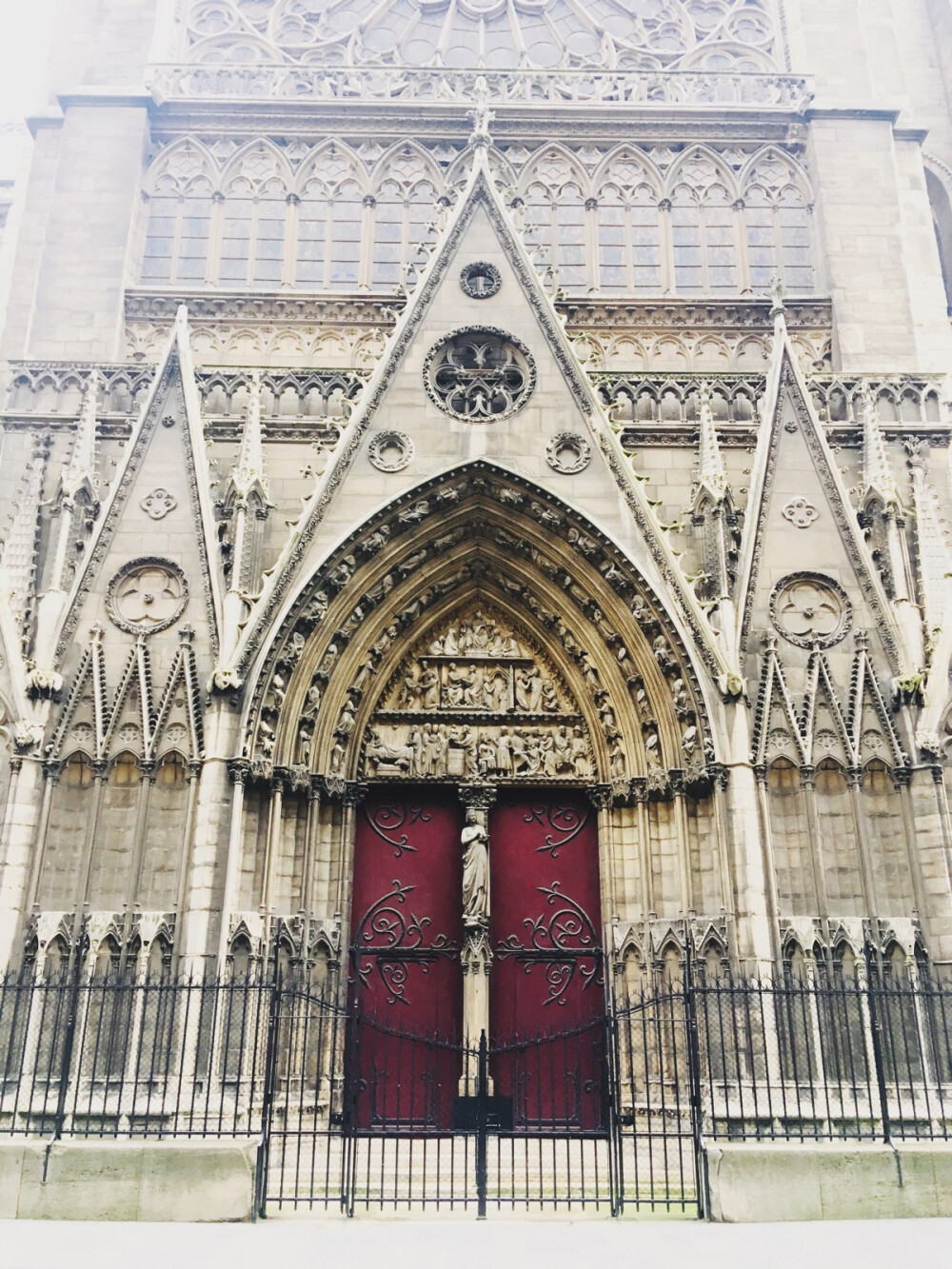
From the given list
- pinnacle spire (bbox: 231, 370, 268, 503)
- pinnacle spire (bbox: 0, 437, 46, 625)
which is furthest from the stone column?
pinnacle spire (bbox: 0, 437, 46, 625)

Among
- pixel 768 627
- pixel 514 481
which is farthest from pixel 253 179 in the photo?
pixel 768 627

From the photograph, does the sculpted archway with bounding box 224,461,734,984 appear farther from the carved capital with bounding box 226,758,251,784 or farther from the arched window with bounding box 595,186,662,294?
the arched window with bounding box 595,186,662,294

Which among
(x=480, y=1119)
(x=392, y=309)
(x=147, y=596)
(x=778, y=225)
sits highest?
(x=778, y=225)

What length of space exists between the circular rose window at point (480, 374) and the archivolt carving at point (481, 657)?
3.56 ft

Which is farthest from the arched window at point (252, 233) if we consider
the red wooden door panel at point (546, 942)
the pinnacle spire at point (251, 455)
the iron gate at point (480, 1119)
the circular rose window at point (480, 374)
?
the iron gate at point (480, 1119)

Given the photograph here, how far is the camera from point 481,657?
599 inches

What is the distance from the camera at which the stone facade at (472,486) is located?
42.1 ft

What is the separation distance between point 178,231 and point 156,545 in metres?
7.20

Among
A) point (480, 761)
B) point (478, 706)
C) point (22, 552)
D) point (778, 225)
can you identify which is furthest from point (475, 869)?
point (778, 225)

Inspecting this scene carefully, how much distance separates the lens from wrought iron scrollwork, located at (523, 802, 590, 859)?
14.5 meters

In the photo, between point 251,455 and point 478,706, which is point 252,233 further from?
point 478,706

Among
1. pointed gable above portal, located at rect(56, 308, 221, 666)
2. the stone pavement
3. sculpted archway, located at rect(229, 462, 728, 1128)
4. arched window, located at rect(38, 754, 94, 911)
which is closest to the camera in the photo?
the stone pavement

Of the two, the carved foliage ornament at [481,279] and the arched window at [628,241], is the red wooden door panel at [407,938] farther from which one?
the arched window at [628,241]

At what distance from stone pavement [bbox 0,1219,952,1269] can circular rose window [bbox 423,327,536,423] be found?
9.93 meters
